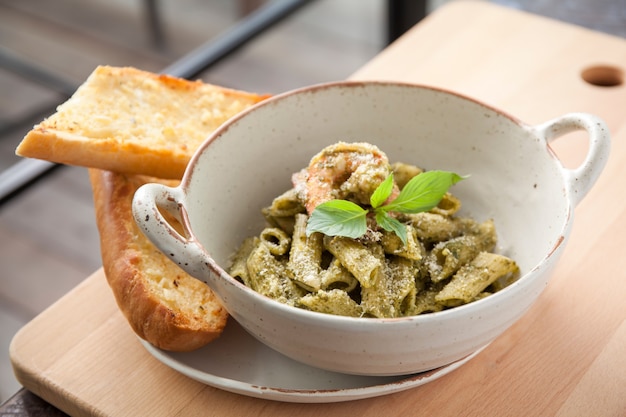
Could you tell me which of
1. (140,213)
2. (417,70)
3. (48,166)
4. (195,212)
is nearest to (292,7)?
(417,70)

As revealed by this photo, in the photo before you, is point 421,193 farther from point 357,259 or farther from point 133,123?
point 133,123

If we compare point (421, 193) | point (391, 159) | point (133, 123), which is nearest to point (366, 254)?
point (421, 193)

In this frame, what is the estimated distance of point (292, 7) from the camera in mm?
2176

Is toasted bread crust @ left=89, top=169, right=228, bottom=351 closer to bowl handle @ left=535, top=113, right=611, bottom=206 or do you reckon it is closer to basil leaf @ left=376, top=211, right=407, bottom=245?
basil leaf @ left=376, top=211, right=407, bottom=245

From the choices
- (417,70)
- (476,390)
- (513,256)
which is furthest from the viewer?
(417,70)

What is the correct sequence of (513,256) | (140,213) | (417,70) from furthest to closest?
(417,70) < (513,256) < (140,213)

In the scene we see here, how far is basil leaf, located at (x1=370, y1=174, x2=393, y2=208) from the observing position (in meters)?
1.11

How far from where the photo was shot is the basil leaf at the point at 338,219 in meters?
1.07

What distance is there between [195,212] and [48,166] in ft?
1.96

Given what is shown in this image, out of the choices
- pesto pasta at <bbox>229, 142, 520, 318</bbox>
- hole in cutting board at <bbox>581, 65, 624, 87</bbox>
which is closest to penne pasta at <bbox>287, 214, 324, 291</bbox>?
pesto pasta at <bbox>229, 142, 520, 318</bbox>

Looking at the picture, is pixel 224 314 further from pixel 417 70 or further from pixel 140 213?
pixel 417 70

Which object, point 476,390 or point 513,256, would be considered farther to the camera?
point 513,256

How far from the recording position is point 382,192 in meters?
1.11

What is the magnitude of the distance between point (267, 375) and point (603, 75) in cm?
116
